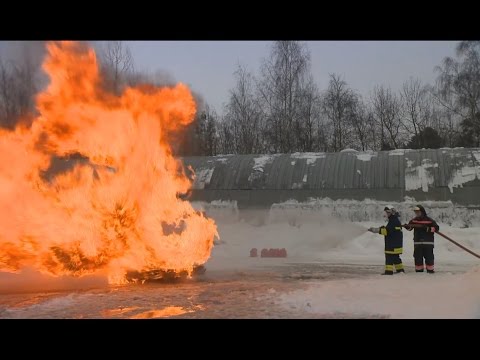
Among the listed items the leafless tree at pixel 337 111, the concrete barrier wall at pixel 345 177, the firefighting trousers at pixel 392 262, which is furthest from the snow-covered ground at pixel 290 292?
the leafless tree at pixel 337 111

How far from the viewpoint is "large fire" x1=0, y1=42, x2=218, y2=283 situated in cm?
1004

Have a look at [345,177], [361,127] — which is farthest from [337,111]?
[345,177]

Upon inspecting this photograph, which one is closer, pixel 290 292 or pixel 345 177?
pixel 290 292

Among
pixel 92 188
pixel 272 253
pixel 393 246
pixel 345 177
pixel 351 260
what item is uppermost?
pixel 345 177

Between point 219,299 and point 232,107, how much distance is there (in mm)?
32505

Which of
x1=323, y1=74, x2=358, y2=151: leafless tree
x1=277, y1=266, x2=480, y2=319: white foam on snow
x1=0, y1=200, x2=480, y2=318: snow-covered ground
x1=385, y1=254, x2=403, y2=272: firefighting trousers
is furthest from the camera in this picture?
x1=323, y1=74, x2=358, y2=151: leafless tree

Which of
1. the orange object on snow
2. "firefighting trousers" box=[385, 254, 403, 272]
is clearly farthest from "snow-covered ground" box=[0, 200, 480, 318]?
the orange object on snow

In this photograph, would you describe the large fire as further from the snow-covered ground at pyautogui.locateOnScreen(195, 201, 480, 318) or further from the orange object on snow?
the orange object on snow

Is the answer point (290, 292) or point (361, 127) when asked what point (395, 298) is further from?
point (361, 127)

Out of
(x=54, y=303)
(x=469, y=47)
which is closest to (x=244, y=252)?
(x=54, y=303)

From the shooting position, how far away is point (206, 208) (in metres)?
23.8

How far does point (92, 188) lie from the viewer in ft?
33.8

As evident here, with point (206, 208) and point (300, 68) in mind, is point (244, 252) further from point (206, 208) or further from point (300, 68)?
point (300, 68)

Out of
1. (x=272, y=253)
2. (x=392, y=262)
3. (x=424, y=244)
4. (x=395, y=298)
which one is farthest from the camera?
(x=272, y=253)
